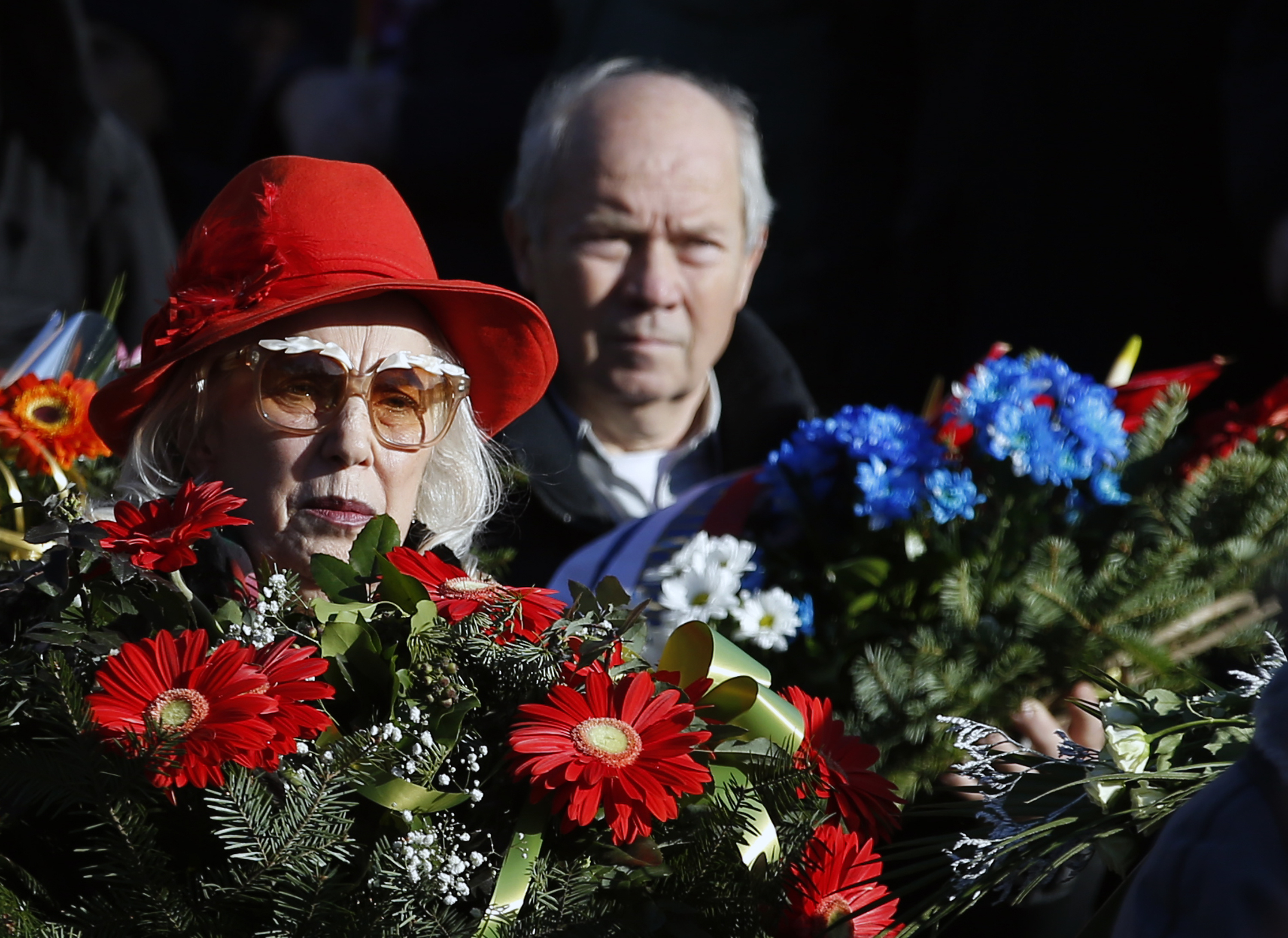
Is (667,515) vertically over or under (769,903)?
under

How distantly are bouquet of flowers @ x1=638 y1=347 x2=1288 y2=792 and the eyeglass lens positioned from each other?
62 centimetres

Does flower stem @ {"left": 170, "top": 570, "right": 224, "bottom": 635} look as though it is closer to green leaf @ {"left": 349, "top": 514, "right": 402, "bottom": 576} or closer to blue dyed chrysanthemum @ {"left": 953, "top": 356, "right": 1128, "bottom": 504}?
green leaf @ {"left": 349, "top": 514, "right": 402, "bottom": 576}

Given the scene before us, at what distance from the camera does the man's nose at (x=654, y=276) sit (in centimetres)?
304

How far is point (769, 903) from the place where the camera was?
1.50 meters

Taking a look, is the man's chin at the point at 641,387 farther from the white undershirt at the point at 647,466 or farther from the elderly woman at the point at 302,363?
the elderly woman at the point at 302,363

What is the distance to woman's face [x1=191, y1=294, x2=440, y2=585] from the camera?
1882mm

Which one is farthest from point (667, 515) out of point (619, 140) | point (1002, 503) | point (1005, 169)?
point (1005, 169)

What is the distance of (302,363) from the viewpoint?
1871 mm

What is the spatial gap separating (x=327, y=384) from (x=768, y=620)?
0.91m

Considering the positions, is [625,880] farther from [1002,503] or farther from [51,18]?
[51,18]

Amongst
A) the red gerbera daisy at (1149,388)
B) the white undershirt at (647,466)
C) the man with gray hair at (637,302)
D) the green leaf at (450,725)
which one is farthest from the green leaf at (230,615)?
the red gerbera daisy at (1149,388)

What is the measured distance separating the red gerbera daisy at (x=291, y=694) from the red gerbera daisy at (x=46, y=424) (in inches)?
52.3

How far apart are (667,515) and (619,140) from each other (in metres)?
0.86

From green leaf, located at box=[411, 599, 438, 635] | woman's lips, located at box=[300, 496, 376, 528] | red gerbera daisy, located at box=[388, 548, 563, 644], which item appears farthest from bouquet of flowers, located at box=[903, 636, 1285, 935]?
woman's lips, located at box=[300, 496, 376, 528]
